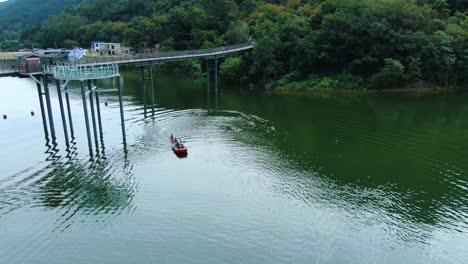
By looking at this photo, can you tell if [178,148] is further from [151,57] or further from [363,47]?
[363,47]

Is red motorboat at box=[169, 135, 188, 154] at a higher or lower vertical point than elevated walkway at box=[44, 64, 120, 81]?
lower

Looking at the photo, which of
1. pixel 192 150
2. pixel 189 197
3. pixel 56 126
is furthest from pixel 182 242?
pixel 56 126

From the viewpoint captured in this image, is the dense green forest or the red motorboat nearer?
the red motorboat

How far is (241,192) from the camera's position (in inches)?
1282

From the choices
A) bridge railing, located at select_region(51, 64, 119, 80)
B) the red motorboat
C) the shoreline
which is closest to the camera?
bridge railing, located at select_region(51, 64, 119, 80)

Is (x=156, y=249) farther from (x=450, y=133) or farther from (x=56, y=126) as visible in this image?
(x=450, y=133)

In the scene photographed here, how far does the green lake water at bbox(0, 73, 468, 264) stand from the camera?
82.4ft

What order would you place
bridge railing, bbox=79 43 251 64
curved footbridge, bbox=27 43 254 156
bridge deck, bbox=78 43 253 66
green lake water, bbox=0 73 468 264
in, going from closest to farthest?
1. green lake water, bbox=0 73 468 264
2. curved footbridge, bbox=27 43 254 156
3. bridge deck, bbox=78 43 253 66
4. bridge railing, bbox=79 43 251 64

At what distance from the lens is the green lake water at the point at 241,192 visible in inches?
989

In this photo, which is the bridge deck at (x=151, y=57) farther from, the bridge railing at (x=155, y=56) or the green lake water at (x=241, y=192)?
the green lake water at (x=241, y=192)

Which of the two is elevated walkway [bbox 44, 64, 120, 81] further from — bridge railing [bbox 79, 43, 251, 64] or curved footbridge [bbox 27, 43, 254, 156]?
bridge railing [bbox 79, 43, 251, 64]

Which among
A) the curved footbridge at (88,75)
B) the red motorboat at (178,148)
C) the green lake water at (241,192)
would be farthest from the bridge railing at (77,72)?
the red motorboat at (178,148)

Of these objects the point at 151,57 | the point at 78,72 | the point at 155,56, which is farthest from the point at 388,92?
the point at 78,72

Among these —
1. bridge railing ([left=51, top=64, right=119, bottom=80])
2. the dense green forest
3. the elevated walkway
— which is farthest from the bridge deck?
the dense green forest
